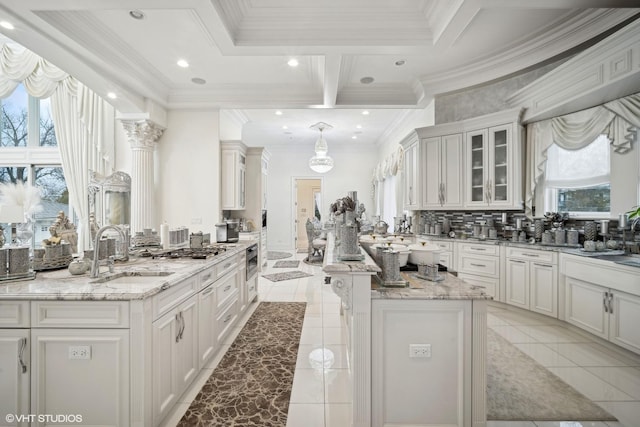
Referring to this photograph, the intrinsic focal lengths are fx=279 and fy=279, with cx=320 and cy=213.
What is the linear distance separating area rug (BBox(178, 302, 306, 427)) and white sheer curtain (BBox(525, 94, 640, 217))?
3.83 m

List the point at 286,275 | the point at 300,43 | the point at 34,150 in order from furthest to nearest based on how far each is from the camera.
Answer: the point at 286,275 < the point at 34,150 < the point at 300,43

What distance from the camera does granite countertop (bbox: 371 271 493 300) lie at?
1.64 meters

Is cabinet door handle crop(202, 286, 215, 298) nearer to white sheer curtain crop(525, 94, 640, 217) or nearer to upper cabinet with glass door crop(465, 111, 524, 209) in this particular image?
upper cabinet with glass door crop(465, 111, 524, 209)

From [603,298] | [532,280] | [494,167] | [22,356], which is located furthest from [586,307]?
[22,356]

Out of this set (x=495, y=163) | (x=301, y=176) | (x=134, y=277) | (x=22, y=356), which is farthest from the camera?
(x=301, y=176)

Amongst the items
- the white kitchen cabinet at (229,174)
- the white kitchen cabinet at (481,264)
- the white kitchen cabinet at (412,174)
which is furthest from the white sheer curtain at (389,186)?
the white kitchen cabinet at (229,174)

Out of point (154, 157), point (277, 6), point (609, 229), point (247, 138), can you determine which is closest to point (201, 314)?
point (277, 6)

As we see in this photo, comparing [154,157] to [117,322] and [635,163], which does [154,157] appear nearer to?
[117,322]

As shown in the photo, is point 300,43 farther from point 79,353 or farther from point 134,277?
point 79,353

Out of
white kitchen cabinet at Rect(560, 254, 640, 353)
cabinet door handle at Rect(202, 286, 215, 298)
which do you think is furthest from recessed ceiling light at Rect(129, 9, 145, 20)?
white kitchen cabinet at Rect(560, 254, 640, 353)

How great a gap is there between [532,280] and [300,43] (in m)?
4.00

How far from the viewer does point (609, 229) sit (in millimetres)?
3197

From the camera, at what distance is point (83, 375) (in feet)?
5.23

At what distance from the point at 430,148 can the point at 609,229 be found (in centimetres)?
247
